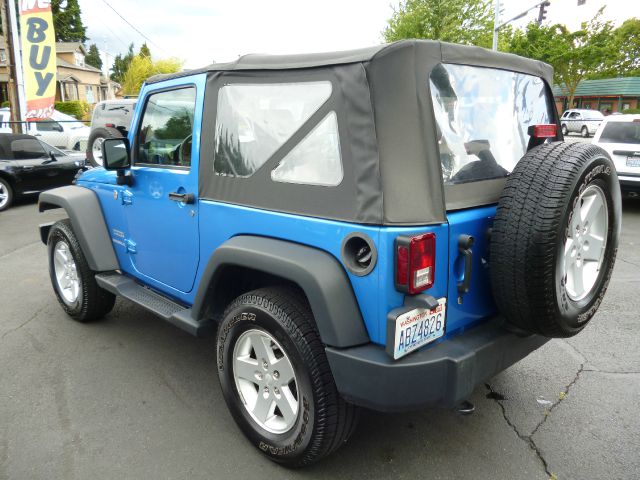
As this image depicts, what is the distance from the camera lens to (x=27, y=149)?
34.0 feet

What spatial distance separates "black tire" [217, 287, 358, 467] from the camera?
7.31 feet

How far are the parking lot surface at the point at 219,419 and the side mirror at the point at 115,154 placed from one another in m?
1.43

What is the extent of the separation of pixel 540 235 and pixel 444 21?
25.7 meters

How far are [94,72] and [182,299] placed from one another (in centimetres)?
6009

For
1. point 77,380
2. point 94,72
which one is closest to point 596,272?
point 77,380

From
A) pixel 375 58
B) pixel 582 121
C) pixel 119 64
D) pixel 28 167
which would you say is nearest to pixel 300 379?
pixel 375 58

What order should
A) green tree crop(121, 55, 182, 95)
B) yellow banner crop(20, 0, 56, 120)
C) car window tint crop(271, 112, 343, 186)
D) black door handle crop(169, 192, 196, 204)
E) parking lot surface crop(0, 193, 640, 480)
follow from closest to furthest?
car window tint crop(271, 112, 343, 186)
parking lot surface crop(0, 193, 640, 480)
black door handle crop(169, 192, 196, 204)
yellow banner crop(20, 0, 56, 120)
green tree crop(121, 55, 182, 95)

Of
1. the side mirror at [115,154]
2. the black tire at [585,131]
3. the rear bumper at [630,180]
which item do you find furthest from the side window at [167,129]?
the black tire at [585,131]

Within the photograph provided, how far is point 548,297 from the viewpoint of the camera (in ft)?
6.90

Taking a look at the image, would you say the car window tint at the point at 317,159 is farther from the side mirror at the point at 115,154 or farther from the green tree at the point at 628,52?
the green tree at the point at 628,52

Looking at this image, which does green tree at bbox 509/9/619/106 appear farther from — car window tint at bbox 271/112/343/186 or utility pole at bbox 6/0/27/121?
car window tint at bbox 271/112/343/186

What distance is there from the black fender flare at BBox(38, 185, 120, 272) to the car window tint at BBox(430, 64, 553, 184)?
111 inches

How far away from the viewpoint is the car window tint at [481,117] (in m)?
2.27

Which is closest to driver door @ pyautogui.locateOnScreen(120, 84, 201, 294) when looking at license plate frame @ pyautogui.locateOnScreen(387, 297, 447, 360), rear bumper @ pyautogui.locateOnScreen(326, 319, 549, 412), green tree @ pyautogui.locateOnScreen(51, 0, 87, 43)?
rear bumper @ pyautogui.locateOnScreen(326, 319, 549, 412)
